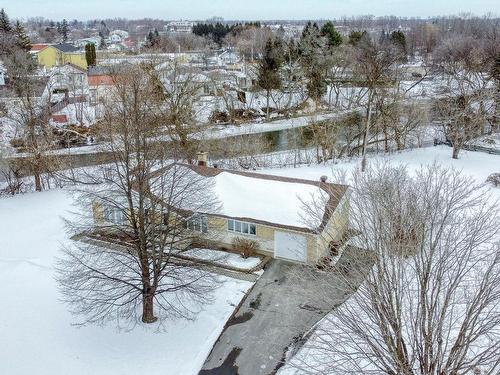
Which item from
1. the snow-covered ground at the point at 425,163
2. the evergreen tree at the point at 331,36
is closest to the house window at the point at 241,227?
the snow-covered ground at the point at 425,163

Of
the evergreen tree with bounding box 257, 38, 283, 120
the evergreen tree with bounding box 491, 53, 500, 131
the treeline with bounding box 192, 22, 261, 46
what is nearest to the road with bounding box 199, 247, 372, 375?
the evergreen tree with bounding box 491, 53, 500, 131

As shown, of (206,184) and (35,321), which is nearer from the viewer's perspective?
(35,321)

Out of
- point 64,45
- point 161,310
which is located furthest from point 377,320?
point 64,45

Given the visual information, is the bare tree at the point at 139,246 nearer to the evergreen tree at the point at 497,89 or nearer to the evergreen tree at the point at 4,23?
the evergreen tree at the point at 497,89

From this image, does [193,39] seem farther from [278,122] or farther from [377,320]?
[377,320]

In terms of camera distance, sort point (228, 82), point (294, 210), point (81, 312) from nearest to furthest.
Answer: point (81, 312)
point (294, 210)
point (228, 82)

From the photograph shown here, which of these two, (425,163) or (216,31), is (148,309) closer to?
(425,163)

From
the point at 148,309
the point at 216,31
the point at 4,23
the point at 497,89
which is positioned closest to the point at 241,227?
the point at 148,309
